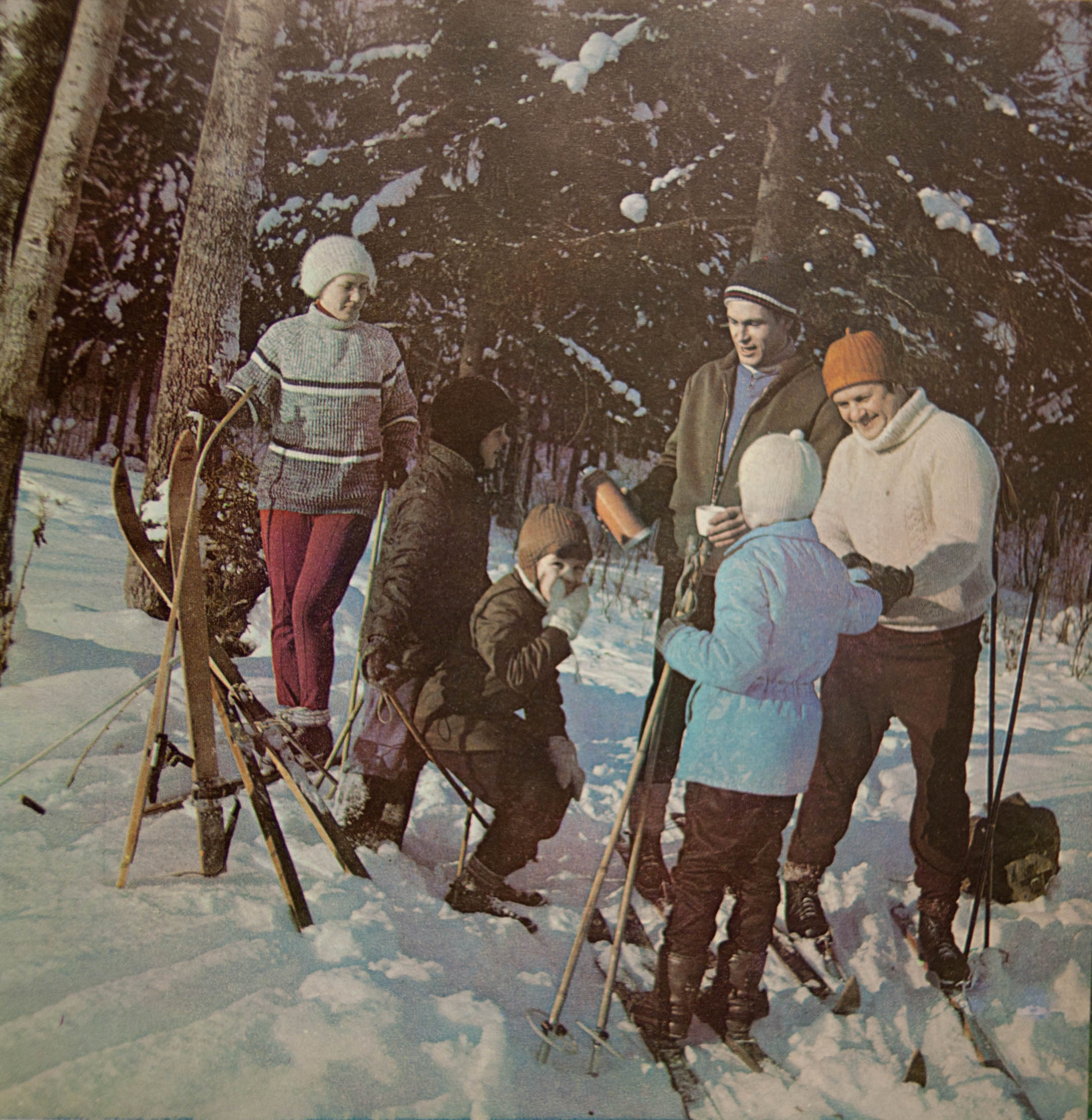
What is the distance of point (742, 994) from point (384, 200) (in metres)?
2.44

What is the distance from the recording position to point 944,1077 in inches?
82.5

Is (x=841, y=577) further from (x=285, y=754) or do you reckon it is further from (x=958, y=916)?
(x=285, y=754)

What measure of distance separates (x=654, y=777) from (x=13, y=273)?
235cm

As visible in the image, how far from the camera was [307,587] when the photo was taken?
7.41 feet

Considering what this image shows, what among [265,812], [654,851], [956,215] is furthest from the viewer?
[956,215]

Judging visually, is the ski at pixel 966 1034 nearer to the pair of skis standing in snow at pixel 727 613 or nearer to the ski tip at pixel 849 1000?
the pair of skis standing in snow at pixel 727 613

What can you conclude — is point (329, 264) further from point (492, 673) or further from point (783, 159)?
point (783, 159)

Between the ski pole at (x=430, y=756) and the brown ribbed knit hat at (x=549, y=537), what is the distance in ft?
1.65

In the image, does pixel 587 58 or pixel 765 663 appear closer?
pixel 765 663

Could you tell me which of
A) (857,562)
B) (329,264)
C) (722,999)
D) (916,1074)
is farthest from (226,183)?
(916,1074)

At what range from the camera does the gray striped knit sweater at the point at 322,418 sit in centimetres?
225

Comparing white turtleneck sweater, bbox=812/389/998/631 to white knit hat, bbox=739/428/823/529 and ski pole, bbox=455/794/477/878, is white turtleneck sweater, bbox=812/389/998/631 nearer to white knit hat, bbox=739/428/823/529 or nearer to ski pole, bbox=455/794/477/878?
white knit hat, bbox=739/428/823/529

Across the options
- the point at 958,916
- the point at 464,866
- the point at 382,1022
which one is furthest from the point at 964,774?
the point at 382,1022

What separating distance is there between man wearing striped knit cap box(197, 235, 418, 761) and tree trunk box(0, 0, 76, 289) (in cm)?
79
